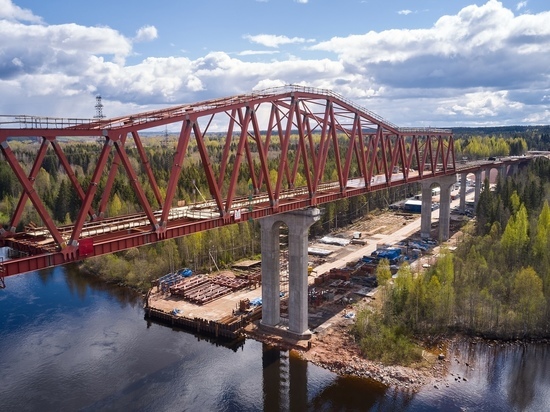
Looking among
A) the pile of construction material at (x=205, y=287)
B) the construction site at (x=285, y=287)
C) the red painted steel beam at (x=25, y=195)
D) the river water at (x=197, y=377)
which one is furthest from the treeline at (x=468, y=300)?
the red painted steel beam at (x=25, y=195)

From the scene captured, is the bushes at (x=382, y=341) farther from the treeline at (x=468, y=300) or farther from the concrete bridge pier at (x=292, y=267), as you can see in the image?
the concrete bridge pier at (x=292, y=267)

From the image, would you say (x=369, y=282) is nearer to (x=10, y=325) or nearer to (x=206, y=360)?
(x=206, y=360)

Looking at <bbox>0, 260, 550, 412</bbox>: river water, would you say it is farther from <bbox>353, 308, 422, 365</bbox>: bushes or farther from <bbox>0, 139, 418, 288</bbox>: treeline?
<bbox>0, 139, 418, 288</bbox>: treeline

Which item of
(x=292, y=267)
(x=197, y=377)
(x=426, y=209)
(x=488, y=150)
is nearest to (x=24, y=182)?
(x=197, y=377)

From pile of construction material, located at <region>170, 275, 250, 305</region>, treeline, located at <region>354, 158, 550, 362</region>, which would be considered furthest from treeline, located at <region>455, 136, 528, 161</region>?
pile of construction material, located at <region>170, 275, 250, 305</region>

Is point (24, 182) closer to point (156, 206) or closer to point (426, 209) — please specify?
point (156, 206)

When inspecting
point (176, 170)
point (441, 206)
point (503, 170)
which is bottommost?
point (441, 206)

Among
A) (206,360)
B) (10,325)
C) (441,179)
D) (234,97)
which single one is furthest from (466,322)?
(10,325)
